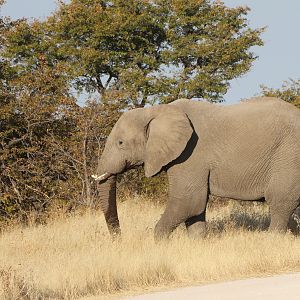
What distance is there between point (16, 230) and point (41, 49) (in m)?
17.9

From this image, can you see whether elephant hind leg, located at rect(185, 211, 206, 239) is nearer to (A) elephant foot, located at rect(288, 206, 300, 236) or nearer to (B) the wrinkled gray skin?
(B) the wrinkled gray skin

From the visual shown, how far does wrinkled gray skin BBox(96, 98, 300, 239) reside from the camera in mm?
14805

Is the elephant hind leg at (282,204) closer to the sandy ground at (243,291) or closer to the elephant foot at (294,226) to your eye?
the elephant foot at (294,226)

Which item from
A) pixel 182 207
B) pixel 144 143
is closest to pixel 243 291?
pixel 182 207

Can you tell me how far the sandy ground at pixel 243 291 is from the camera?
32.0 ft

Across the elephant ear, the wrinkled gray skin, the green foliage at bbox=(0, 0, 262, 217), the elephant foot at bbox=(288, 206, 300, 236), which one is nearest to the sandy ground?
the wrinkled gray skin

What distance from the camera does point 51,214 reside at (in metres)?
19.6

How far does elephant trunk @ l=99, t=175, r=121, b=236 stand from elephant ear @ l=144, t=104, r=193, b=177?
66 centimetres

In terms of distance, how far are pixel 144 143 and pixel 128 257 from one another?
2.59 metres

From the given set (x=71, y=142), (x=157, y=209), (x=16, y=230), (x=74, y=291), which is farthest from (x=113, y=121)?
(x=74, y=291)

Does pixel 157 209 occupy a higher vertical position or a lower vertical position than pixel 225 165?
lower

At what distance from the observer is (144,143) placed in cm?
1504

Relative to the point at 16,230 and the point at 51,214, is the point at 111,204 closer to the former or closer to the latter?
the point at 16,230

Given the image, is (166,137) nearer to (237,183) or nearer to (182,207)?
(182,207)
